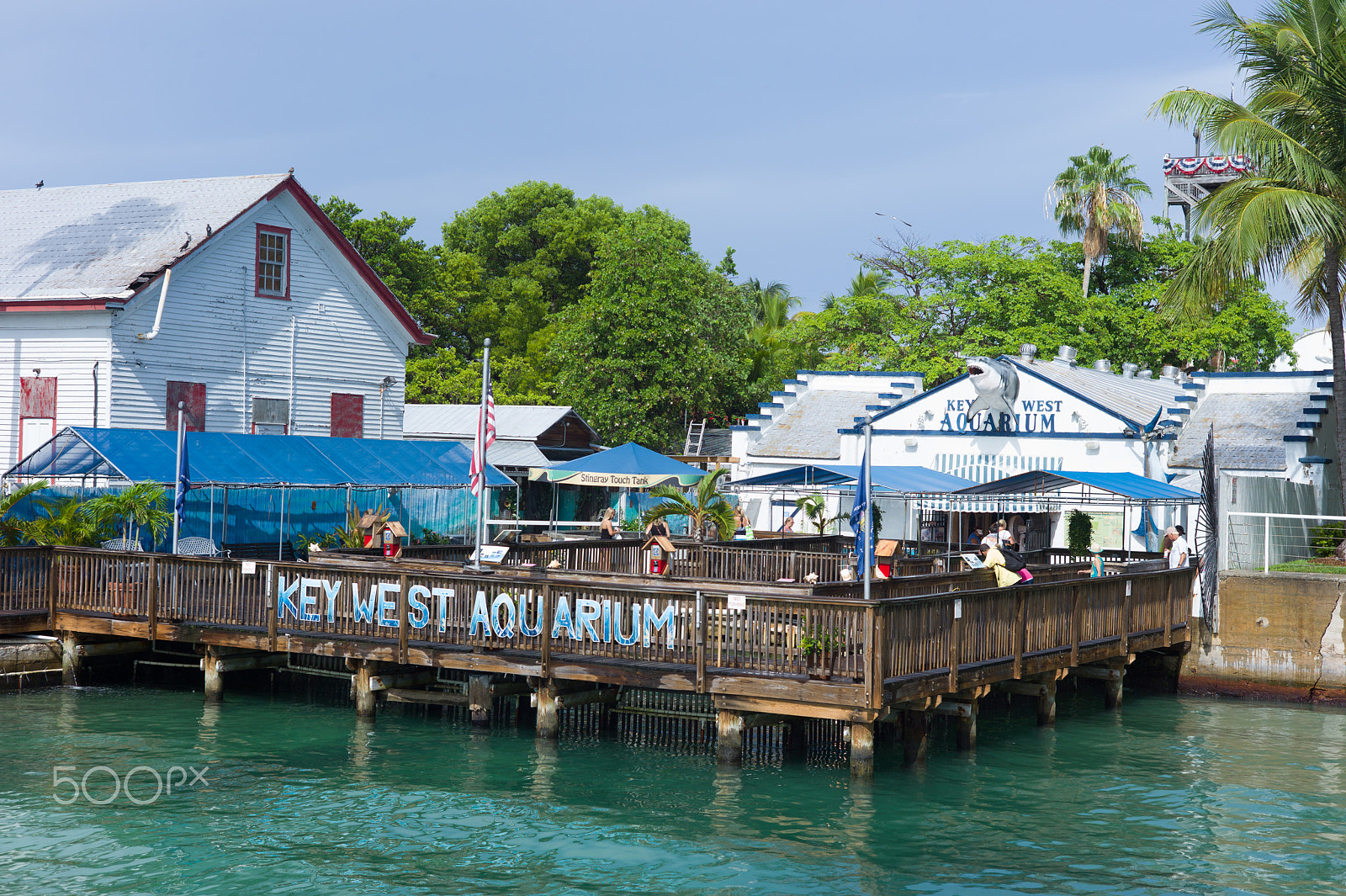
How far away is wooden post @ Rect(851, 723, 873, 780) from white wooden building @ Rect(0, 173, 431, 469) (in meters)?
19.9

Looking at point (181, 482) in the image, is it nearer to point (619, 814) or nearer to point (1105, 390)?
point (619, 814)

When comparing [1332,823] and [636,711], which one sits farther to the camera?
[636,711]

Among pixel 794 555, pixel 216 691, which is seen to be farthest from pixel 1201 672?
pixel 216 691

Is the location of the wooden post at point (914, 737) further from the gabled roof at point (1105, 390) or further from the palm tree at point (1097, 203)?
the palm tree at point (1097, 203)

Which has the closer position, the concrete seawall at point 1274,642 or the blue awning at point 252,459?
the concrete seawall at point 1274,642

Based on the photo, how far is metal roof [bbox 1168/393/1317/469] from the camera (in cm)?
3359

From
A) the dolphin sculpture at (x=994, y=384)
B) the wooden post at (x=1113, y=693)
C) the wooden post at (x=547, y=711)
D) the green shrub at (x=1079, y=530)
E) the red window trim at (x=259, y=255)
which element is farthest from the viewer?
the dolphin sculpture at (x=994, y=384)

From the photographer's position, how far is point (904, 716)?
1834cm

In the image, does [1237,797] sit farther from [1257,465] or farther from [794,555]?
[1257,465]

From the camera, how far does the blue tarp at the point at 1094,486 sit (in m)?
27.5

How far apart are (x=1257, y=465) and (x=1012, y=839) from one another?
2182 cm

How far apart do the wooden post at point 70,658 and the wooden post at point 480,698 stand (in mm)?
7469

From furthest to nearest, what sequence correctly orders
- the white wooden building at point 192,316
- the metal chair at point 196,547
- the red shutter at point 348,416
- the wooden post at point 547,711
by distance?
the red shutter at point 348,416
the white wooden building at point 192,316
the metal chair at point 196,547
the wooden post at point 547,711

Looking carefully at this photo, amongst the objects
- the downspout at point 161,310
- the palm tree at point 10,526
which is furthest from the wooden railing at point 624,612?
the downspout at point 161,310
